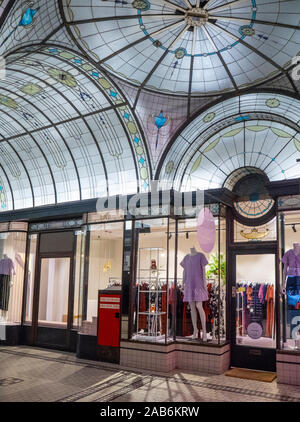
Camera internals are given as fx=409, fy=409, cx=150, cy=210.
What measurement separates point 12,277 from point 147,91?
18.7 ft

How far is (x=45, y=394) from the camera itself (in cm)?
577

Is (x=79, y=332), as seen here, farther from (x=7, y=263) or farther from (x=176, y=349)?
(x=7, y=263)

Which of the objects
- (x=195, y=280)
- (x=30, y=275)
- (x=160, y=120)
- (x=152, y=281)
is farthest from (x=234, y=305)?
(x=30, y=275)

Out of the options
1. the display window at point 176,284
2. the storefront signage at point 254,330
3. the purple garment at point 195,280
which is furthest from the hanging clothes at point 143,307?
the storefront signage at point 254,330

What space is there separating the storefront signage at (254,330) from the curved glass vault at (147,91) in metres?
2.81

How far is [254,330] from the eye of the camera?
754 cm

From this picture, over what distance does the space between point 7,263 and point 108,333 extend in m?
3.76

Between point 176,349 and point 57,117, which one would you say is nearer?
point 176,349

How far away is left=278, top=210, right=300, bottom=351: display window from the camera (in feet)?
22.1

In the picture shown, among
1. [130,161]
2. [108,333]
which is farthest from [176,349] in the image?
[130,161]

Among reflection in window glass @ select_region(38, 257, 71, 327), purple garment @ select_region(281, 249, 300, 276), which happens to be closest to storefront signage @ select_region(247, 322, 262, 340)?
purple garment @ select_region(281, 249, 300, 276)

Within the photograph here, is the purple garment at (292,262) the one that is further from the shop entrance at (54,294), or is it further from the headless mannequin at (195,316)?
the shop entrance at (54,294)

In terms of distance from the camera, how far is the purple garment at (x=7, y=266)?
10.3m
